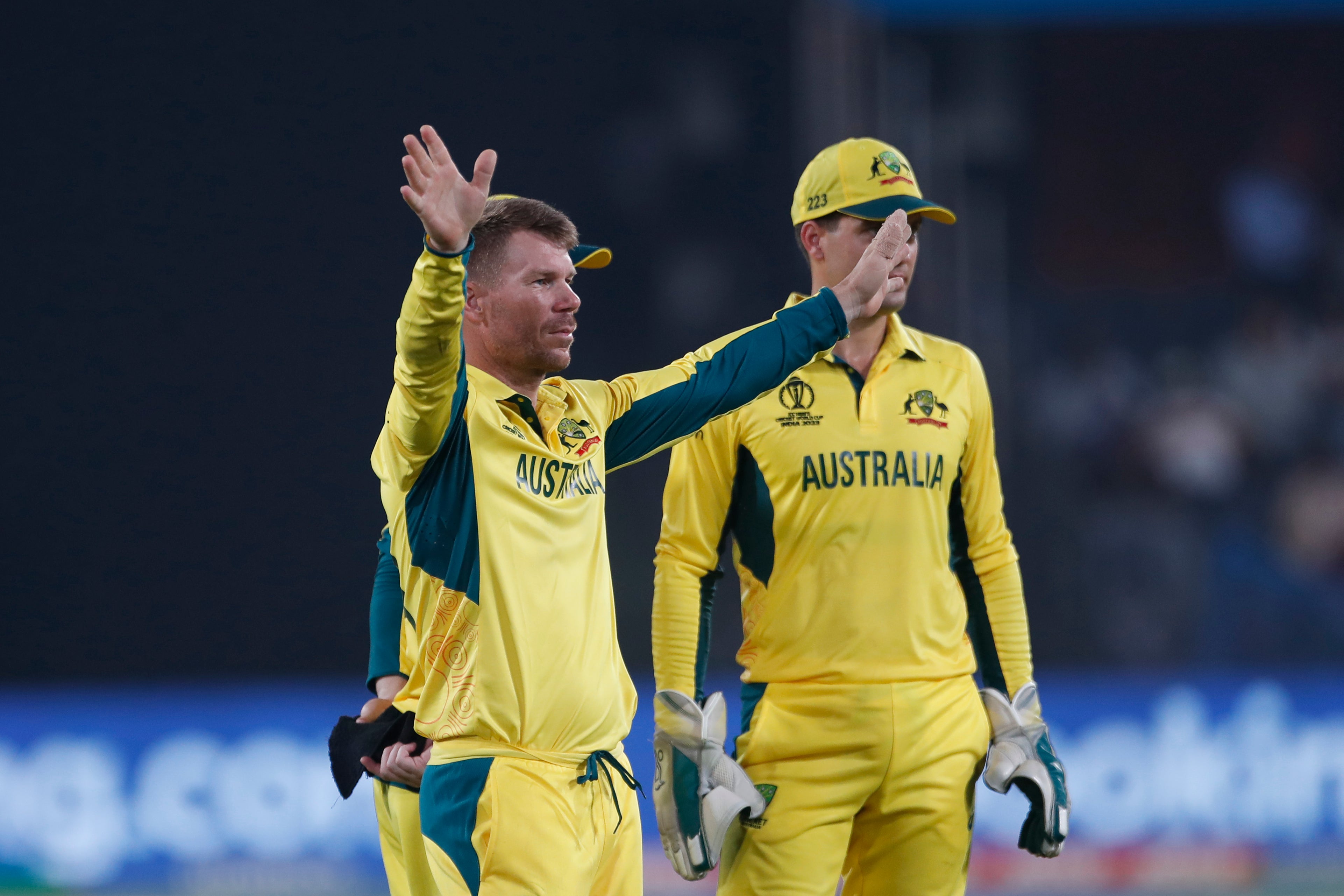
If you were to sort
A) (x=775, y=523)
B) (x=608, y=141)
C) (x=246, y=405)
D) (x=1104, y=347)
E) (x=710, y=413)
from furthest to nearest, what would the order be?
(x=1104, y=347)
(x=608, y=141)
(x=246, y=405)
(x=775, y=523)
(x=710, y=413)

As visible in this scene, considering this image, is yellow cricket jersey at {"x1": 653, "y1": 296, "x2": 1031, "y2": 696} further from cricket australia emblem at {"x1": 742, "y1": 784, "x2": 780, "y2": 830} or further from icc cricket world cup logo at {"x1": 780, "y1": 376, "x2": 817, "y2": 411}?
cricket australia emblem at {"x1": 742, "y1": 784, "x2": 780, "y2": 830}

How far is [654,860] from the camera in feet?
19.0

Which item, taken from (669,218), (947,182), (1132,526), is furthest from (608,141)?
(1132,526)

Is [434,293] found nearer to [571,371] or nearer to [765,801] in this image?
[765,801]

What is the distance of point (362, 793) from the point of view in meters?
5.66

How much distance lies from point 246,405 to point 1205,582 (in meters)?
A: 4.76

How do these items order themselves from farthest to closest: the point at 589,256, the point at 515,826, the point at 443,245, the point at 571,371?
the point at 571,371, the point at 589,256, the point at 515,826, the point at 443,245

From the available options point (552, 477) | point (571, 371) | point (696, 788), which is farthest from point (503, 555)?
point (571, 371)

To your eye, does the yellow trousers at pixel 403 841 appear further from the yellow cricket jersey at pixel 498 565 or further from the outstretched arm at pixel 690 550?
the outstretched arm at pixel 690 550

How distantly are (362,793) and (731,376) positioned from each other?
363 centimetres

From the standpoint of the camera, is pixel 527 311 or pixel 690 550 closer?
pixel 527 311

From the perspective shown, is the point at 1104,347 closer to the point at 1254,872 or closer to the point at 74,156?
the point at 1254,872

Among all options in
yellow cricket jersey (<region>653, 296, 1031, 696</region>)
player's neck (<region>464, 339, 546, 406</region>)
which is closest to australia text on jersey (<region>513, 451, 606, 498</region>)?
player's neck (<region>464, 339, 546, 406</region>)

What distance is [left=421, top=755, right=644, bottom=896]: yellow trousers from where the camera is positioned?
7.19 feet
